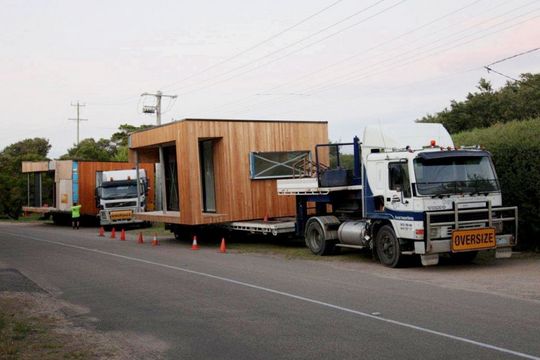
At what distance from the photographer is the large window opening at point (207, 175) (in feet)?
69.8

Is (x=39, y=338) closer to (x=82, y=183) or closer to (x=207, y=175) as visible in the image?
(x=207, y=175)

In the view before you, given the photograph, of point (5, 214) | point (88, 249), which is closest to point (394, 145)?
point (88, 249)

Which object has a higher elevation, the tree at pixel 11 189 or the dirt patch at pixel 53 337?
the tree at pixel 11 189

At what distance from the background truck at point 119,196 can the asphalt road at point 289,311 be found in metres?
17.1

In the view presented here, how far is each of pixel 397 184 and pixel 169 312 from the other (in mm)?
6464

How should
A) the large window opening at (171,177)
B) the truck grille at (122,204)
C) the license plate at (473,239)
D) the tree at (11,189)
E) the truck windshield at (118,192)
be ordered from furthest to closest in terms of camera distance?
the tree at (11,189) < the truck windshield at (118,192) < the truck grille at (122,204) < the large window opening at (171,177) < the license plate at (473,239)

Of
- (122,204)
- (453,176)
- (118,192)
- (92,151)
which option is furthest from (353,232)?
(92,151)

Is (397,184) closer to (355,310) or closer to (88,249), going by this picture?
(355,310)

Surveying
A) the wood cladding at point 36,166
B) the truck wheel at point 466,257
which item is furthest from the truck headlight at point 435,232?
the wood cladding at point 36,166

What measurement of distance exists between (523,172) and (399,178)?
3.55 m

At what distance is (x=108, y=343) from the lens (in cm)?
736

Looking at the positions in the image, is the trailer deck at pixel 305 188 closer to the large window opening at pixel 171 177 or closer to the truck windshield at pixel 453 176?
the truck windshield at pixel 453 176

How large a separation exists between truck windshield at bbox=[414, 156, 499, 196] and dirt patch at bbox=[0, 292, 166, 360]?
24.4ft

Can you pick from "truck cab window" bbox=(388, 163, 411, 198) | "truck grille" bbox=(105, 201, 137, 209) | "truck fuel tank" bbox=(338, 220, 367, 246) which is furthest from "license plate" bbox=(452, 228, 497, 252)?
"truck grille" bbox=(105, 201, 137, 209)
